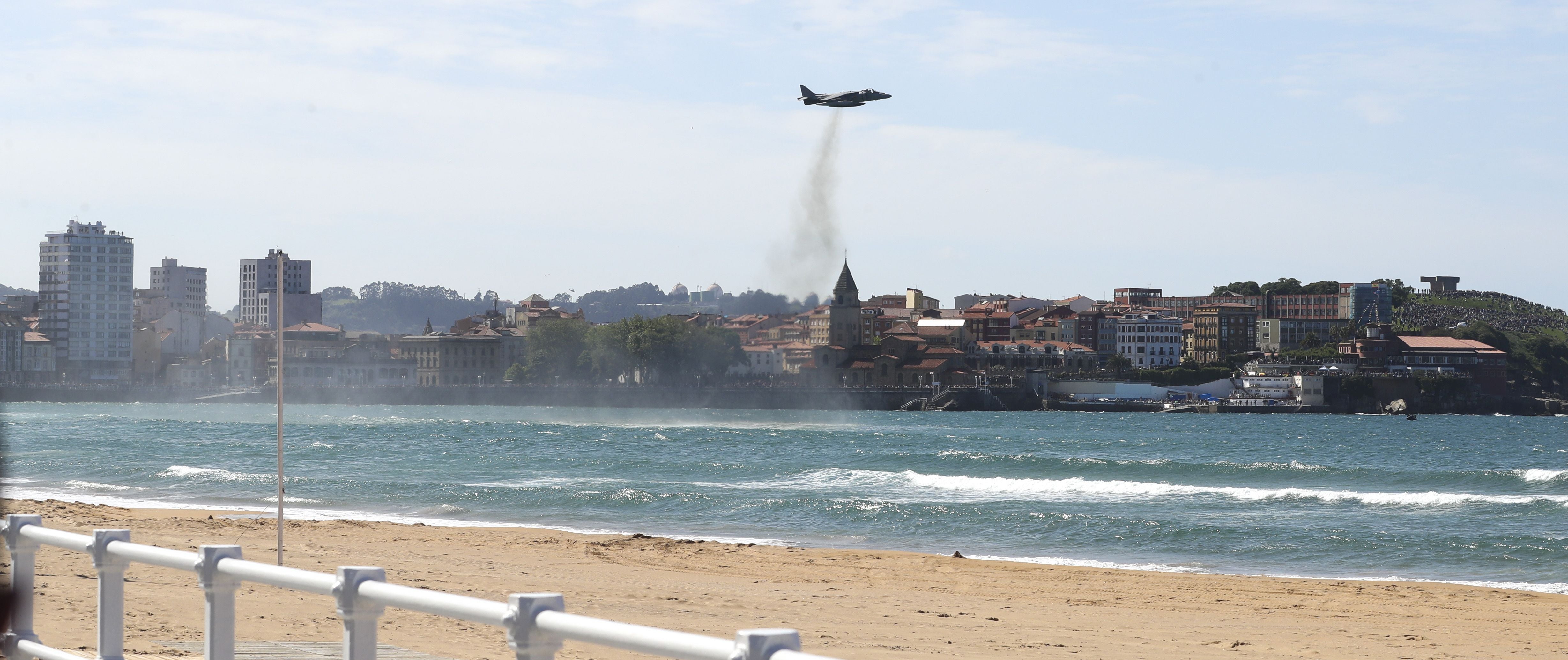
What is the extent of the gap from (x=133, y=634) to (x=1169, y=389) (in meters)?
127

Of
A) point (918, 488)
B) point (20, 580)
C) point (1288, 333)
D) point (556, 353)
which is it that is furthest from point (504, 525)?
point (1288, 333)

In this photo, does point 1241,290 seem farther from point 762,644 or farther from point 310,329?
point 762,644

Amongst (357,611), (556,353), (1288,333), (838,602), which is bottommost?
(838,602)

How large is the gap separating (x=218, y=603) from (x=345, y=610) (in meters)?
0.82

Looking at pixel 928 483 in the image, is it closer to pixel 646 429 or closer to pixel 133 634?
pixel 133 634

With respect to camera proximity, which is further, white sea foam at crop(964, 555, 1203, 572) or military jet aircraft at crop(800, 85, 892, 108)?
military jet aircraft at crop(800, 85, 892, 108)

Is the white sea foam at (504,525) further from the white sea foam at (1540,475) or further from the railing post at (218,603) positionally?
the white sea foam at (1540,475)

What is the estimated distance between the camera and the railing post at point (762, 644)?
271cm

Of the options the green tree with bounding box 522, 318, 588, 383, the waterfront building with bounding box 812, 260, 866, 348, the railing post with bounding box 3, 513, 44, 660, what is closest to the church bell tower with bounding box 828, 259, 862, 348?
the waterfront building with bounding box 812, 260, 866, 348

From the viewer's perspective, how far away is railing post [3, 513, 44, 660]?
16.5 ft

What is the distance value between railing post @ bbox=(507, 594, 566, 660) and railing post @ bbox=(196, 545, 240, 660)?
1.48 m

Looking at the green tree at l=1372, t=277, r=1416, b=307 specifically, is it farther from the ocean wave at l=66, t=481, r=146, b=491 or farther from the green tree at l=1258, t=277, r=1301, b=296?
the ocean wave at l=66, t=481, r=146, b=491

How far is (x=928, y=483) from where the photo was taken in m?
32.3

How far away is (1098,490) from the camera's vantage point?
31.2 m
